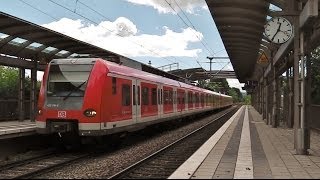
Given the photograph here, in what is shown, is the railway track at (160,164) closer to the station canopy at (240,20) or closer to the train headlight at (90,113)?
the train headlight at (90,113)

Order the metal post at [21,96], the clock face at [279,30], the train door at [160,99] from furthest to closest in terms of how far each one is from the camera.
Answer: the train door at [160,99], the metal post at [21,96], the clock face at [279,30]

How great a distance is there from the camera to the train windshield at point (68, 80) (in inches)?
553

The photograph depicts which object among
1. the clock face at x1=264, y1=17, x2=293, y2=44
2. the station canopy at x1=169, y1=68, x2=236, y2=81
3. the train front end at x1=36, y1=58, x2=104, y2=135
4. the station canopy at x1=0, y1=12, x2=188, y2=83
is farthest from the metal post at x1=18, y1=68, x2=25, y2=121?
the station canopy at x1=169, y1=68, x2=236, y2=81

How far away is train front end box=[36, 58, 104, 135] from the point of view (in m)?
13.6

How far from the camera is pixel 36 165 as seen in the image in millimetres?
12273

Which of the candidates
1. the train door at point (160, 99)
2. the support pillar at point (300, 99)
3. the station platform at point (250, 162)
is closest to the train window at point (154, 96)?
the train door at point (160, 99)

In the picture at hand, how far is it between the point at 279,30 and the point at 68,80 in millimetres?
5964

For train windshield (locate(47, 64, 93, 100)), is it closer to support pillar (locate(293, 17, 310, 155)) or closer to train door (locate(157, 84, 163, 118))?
support pillar (locate(293, 17, 310, 155))

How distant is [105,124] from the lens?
547 inches

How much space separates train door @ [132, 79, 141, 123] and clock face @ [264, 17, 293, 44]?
4.62 metres

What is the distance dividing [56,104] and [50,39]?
14.0 ft

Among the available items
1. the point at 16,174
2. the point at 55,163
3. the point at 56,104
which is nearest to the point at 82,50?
the point at 56,104

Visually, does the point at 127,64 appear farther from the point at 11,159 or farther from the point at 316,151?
the point at 316,151

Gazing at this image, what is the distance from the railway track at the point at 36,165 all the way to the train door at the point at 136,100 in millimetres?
2788
